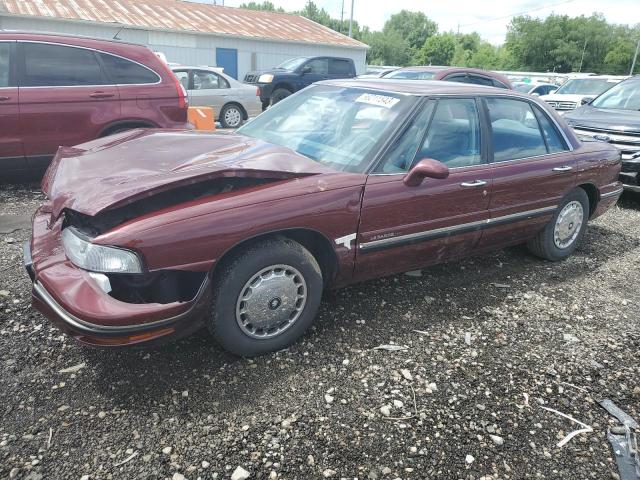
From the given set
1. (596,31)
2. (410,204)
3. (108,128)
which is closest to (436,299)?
(410,204)

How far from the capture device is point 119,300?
234cm

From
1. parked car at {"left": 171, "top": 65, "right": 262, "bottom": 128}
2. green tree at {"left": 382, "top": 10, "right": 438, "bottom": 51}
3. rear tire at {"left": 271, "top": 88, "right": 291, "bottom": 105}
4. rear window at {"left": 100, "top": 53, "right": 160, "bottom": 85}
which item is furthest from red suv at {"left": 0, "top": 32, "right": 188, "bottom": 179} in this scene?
green tree at {"left": 382, "top": 10, "right": 438, "bottom": 51}

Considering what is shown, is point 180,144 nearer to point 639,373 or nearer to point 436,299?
point 436,299

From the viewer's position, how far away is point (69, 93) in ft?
→ 17.9

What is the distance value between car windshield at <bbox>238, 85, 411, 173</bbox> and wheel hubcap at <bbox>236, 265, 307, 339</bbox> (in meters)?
0.78

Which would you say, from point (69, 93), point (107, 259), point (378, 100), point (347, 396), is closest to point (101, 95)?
point (69, 93)

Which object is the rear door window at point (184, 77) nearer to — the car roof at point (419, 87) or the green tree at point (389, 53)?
the car roof at point (419, 87)

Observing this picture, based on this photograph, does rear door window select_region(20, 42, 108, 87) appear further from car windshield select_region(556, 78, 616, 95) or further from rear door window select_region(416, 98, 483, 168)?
car windshield select_region(556, 78, 616, 95)

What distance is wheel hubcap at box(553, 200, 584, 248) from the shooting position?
4.37 m

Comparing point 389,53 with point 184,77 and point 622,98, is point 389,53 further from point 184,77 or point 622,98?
point 622,98

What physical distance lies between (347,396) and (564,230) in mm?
3012

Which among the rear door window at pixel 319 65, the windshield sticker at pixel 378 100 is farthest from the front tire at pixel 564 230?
the rear door window at pixel 319 65

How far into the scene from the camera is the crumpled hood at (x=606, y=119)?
6.55m

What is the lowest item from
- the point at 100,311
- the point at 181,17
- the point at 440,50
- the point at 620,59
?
the point at 100,311
